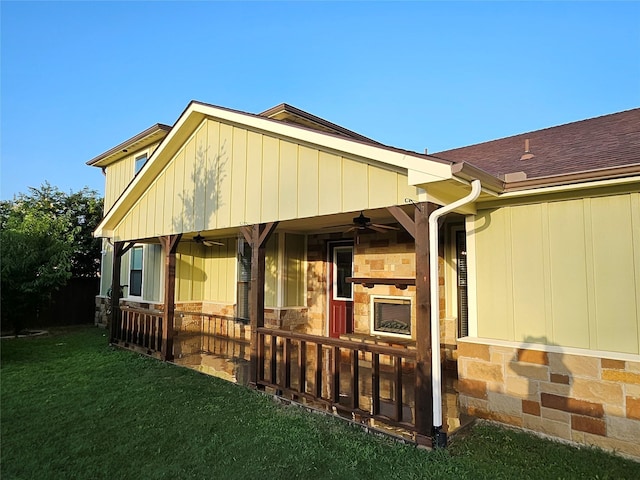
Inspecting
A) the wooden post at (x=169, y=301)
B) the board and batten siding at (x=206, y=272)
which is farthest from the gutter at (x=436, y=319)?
the board and batten siding at (x=206, y=272)

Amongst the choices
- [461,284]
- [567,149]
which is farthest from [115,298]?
[567,149]

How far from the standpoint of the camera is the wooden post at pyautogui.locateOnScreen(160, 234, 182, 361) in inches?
290

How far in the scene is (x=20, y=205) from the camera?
1558 centimetres

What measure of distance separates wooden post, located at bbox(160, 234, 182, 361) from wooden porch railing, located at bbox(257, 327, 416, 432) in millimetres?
2047

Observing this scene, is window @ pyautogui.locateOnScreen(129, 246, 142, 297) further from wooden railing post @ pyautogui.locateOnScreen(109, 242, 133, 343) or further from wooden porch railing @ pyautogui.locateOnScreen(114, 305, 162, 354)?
wooden porch railing @ pyautogui.locateOnScreen(114, 305, 162, 354)

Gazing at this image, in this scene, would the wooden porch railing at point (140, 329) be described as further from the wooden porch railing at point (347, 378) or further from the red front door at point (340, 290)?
the red front door at point (340, 290)

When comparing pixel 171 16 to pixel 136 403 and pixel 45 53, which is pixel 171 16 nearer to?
pixel 45 53

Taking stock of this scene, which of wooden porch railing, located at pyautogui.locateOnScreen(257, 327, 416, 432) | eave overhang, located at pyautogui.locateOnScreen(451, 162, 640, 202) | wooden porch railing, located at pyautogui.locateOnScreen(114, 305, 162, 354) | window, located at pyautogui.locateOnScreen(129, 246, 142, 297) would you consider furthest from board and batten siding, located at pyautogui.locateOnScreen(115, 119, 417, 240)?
window, located at pyautogui.locateOnScreen(129, 246, 142, 297)

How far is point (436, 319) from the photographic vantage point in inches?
149

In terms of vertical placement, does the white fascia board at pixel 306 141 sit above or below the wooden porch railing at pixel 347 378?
above

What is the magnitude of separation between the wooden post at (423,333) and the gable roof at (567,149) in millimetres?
1206

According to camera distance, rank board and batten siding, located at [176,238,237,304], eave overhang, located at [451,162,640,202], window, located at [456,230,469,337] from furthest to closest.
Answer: board and batten siding, located at [176,238,237,304], window, located at [456,230,469,337], eave overhang, located at [451,162,640,202]

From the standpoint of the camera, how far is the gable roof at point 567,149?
3990mm

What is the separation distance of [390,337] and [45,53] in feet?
32.7
